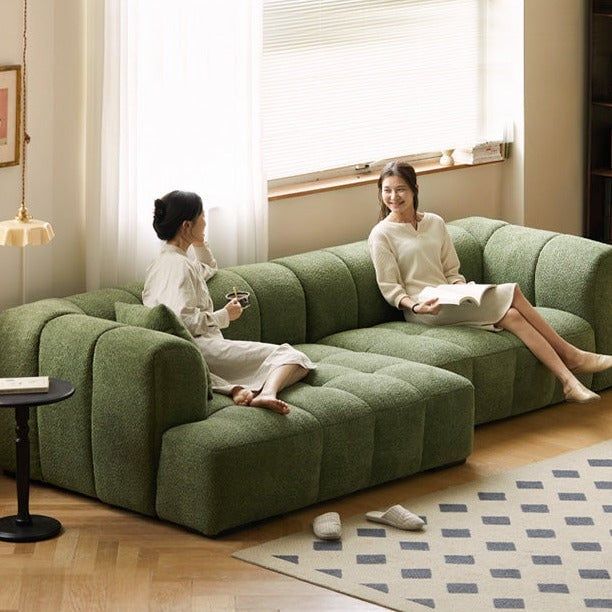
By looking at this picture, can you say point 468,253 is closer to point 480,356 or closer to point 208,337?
point 480,356

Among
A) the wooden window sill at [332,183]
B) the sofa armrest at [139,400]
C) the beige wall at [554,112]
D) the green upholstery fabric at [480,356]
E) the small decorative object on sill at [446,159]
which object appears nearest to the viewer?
the sofa armrest at [139,400]

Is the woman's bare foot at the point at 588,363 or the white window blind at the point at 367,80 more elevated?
the white window blind at the point at 367,80

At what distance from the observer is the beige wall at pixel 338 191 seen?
5.98 meters

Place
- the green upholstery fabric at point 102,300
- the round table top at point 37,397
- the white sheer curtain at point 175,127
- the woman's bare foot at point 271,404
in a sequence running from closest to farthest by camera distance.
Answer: the round table top at point 37,397 → the woman's bare foot at point 271,404 → the green upholstery fabric at point 102,300 → the white sheer curtain at point 175,127

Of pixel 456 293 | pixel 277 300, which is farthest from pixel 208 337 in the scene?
pixel 456 293

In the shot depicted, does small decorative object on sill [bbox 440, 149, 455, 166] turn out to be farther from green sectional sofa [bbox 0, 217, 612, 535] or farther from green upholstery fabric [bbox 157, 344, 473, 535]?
green upholstery fabric [bbox 157, 344, 473, 535]

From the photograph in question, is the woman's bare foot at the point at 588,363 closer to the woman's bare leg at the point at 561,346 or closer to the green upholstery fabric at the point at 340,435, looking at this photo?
the woman's bare leg at the point at 561,346

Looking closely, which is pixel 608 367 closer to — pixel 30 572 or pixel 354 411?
pixel 354 411

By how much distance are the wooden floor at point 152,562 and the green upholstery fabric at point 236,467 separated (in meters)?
0.08

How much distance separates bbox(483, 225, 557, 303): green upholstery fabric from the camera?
23.4ft

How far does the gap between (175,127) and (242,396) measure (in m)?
1.41

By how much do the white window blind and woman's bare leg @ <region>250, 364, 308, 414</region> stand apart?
1.63m

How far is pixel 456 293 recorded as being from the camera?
21.8 ft

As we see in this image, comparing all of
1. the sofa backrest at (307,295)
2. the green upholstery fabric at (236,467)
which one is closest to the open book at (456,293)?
the sofa backrest at (307,295)
